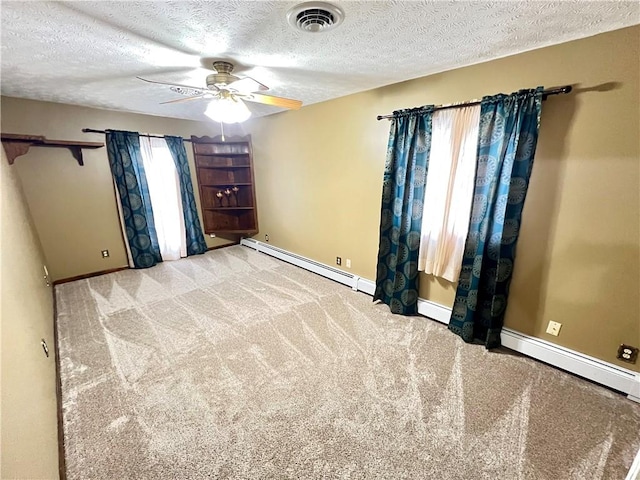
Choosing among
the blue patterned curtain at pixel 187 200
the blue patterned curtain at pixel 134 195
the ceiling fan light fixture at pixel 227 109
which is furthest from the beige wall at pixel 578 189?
the blue patterned curtain at pixel 134 195

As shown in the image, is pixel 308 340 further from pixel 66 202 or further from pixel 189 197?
pixel 66 202

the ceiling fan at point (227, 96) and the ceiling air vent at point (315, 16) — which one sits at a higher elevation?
the ceiling air vent at point (315, 16)

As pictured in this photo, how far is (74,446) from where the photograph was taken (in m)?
1.50

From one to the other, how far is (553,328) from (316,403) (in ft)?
6.08

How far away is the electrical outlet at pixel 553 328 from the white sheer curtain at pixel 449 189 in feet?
2.34

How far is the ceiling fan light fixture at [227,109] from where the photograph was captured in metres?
2.08

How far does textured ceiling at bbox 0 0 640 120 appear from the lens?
1312mm

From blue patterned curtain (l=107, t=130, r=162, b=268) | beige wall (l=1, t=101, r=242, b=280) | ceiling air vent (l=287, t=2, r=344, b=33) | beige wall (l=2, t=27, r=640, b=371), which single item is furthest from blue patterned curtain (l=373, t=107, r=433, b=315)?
beige wall (l=1, t=101, r=242, b=280)

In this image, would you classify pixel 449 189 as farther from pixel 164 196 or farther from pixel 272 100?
pixel 164 196

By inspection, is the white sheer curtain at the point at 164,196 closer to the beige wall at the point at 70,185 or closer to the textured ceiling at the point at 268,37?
the beige wall at the point at 70,185

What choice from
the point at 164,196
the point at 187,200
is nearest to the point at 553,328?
the point at 187,200

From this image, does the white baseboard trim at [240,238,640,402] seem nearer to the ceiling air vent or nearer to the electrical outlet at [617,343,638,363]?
the electrical outlet at [617,343,638,363]

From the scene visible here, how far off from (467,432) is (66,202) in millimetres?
4833

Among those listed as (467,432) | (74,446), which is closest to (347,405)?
(467,432)
